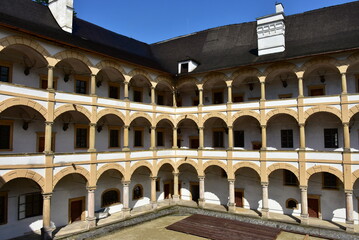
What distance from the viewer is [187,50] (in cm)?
2969

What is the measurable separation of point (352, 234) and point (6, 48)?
25145mm

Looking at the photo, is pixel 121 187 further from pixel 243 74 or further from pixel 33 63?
pixel 243 74

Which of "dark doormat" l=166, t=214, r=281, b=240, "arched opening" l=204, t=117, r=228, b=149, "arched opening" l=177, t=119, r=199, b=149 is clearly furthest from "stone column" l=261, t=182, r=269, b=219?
"arched opening" l=177, t=119, r=199, b=149

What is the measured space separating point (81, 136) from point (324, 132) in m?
18.8

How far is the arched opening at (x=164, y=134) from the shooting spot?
1071 inches

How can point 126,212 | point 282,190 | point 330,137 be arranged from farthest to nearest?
point 282,190, point 126,212, point 330,137

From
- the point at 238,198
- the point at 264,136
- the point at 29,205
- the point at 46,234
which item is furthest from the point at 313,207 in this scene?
the point at 29,205

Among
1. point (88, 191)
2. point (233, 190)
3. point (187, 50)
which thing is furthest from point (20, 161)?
point (187, 50)

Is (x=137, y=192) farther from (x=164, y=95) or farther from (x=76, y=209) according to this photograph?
(x=164, y=95)

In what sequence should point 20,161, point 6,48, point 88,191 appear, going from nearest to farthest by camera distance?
point 20,161 → point 6,48 → point 88,191

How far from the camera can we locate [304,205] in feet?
66.5

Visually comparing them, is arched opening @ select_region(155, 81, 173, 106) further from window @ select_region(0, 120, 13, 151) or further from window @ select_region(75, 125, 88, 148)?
window @ select_region(0, 120, 13, 151)

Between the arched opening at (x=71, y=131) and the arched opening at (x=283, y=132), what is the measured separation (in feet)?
49.4

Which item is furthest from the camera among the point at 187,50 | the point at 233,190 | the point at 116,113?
the point at 187,50
